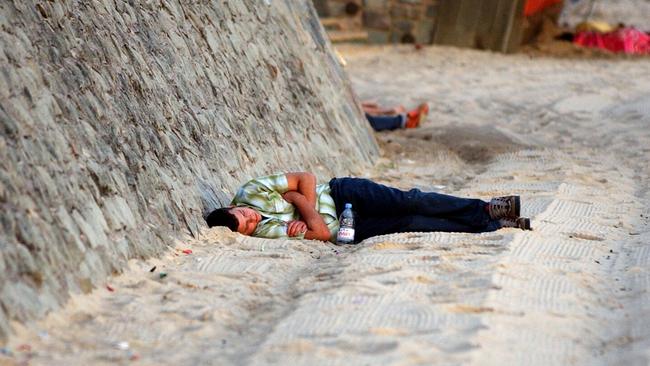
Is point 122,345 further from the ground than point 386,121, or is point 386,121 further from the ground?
point 122,345

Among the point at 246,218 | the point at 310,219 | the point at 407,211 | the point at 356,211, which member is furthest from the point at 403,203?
the point at 246,218

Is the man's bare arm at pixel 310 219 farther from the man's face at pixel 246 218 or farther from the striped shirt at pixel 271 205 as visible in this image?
the man's face at pixel 246 218

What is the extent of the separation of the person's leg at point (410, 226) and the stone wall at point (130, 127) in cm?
83

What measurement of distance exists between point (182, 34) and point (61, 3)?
1.27m

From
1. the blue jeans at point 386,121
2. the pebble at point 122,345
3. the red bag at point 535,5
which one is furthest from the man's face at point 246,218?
the red bag at point 535,5

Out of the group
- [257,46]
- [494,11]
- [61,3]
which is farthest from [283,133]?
[494,11]

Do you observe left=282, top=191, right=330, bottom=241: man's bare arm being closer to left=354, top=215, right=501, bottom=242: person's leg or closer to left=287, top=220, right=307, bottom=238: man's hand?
left=287, top=220, right=307, bottom=238: man's hand

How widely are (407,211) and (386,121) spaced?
4.17 m

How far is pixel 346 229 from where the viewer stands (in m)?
5.59

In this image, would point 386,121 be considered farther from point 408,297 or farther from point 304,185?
point 408,297

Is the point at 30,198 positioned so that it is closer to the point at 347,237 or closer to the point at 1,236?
the point at 1,236

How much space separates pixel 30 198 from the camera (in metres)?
4.19

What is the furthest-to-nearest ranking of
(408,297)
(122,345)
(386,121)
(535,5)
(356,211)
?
(535,5) → (386,121) → (356,211) → (408,297) → (122,345)

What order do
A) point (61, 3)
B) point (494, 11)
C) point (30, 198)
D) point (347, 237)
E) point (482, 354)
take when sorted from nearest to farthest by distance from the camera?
point (482, 354) < point (30, 198) < point (61, 3) < point (347, 237) < point (494, 11)
